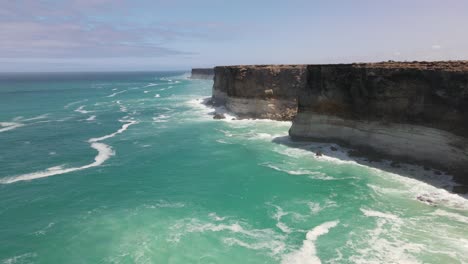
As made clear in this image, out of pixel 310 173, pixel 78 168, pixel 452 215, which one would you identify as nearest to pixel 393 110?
pixel 310 173

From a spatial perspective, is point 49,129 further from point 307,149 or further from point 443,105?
point 443,105

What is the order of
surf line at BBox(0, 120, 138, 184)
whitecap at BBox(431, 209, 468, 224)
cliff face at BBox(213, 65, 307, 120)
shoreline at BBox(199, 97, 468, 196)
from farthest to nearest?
cliff face at BBox(213, 65, 307, 120), surf line at BBox(0, 120, 138, 184), shoreline at BBox(199, 97, 468, 196), whitecap at BBox(431, 209, 468, 224)

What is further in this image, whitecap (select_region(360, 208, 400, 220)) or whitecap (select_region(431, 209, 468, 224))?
whitecap (select_region(360, 208, 400, 220))

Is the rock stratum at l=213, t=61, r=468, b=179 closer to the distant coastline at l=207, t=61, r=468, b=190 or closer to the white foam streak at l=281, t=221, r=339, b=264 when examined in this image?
the distant coastline at l=207, t=61, r=468, b=190

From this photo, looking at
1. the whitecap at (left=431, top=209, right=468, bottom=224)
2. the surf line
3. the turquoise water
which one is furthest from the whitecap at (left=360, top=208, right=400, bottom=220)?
the surf line

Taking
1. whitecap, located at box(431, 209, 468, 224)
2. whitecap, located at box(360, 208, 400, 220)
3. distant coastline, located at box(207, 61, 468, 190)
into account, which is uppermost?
distant coastline, located at box(207, 61, 468, 190)
